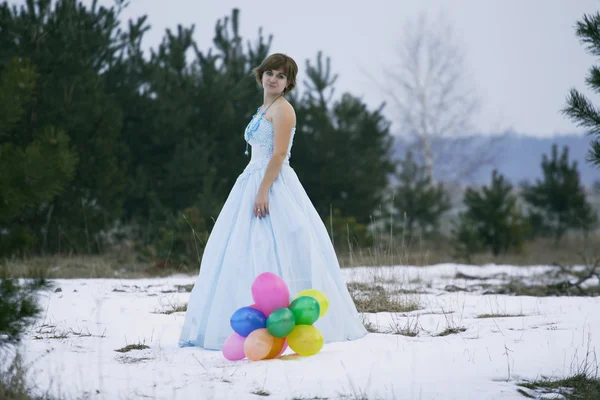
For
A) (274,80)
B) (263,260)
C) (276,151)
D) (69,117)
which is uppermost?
(69,117)

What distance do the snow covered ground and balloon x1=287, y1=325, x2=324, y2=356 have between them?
68 millimetres

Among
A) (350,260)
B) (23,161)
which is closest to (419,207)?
(23,161)

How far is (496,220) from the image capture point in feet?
49.8

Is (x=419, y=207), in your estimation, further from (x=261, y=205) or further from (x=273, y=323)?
(x=273, y=323)

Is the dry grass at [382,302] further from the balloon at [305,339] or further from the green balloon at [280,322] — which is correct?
the green balloon at [280,322]

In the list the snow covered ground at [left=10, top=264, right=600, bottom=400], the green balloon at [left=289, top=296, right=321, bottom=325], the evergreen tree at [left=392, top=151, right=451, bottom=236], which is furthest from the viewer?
the evergreen tree at [left=392, top=151, right=451, bottom=236]

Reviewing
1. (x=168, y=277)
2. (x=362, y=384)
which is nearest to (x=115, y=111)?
(x=168, y=277)

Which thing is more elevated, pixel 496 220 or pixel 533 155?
pixel 533 155

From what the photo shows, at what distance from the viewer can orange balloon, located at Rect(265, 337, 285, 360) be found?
4285 mm

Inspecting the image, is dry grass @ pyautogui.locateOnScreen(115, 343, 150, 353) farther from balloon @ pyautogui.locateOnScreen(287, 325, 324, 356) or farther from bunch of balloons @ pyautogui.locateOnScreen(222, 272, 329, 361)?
balloon @ pyautogui.locateOnScreen(287, 325, 324, 356)

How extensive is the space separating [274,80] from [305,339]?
1.77m

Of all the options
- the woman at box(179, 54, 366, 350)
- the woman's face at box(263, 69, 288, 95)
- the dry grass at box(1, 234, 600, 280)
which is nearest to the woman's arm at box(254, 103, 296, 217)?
the woman at box(179, 54, 366, 350)

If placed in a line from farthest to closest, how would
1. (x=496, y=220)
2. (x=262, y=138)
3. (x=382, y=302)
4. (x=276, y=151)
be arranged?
(x=496, y=220) → (x=382, y=302) → (x=262, y=138) → (x=276, y=151)

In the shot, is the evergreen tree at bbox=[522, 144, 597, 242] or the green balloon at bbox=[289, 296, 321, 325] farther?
the evergreen tree at bbox=[522, 144, 597, 242]
